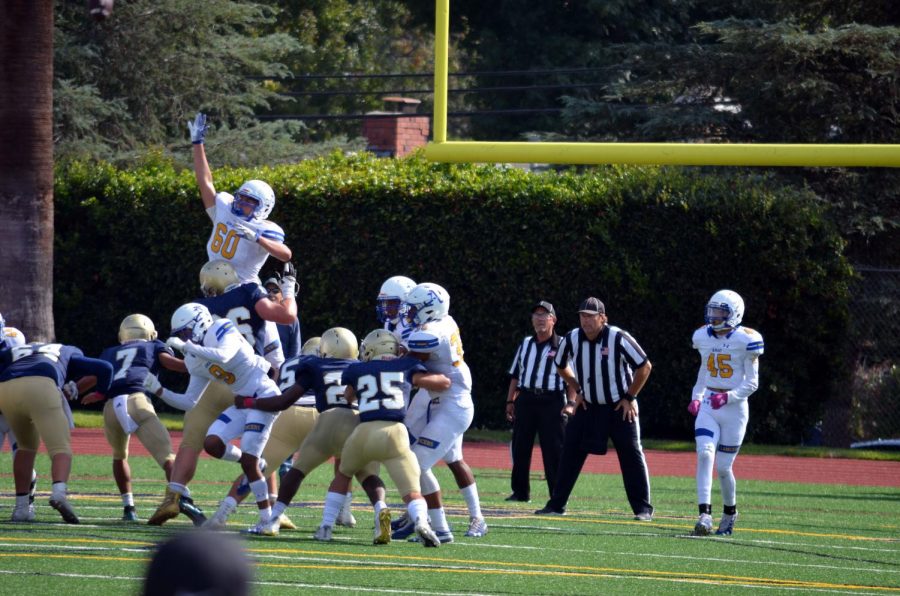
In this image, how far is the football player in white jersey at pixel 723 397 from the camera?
10.1m

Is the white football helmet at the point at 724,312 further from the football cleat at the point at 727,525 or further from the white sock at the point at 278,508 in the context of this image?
the white sock at the point at 278,508

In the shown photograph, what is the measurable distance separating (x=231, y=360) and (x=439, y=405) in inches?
55.3

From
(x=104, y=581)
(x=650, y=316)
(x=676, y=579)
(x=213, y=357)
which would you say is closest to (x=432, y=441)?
(x=213, y=357)

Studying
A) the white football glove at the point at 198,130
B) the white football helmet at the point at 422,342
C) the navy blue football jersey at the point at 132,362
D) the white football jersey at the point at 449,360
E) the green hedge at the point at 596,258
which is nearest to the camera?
the white football helmet at the point at 422,342

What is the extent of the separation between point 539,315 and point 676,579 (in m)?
5.18

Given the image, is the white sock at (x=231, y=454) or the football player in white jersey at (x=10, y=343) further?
the football player in white jersey at (x=10, y=343)

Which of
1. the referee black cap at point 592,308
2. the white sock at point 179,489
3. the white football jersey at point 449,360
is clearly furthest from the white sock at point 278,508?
the referee black cap at point 592,308

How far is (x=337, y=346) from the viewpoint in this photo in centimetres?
912

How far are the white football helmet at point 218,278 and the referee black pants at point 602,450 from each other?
3.23 m

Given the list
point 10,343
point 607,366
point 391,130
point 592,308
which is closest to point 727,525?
point 607,366

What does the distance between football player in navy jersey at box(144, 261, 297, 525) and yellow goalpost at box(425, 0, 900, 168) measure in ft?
8.54

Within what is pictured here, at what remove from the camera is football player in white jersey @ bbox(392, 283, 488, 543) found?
29.3ft

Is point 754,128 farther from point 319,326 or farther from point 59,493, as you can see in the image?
point 59,493

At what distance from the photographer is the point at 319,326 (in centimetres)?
1906
